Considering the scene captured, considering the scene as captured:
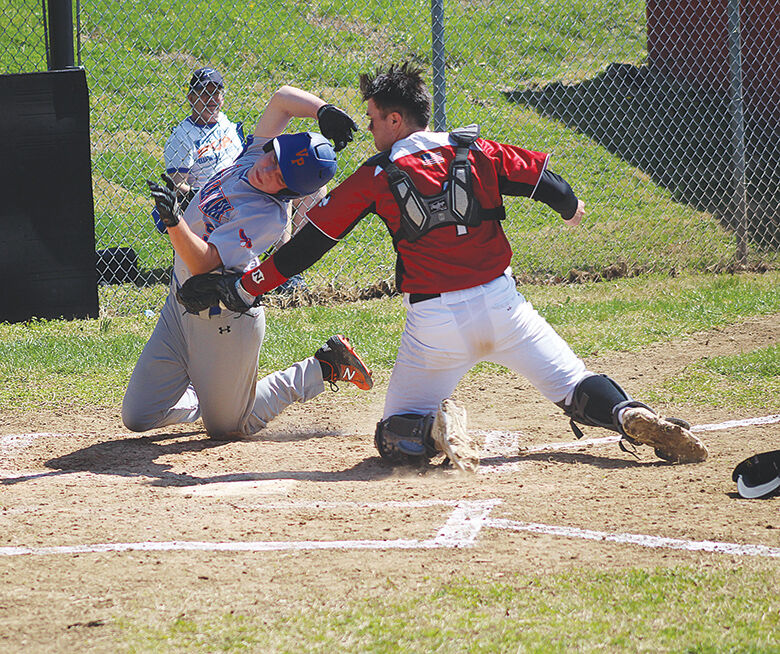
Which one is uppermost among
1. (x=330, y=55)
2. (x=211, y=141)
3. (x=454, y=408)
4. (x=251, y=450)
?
(x=330, y=55)

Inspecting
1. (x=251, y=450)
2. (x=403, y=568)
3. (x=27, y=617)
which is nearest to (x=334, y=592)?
(x=403, y=568)

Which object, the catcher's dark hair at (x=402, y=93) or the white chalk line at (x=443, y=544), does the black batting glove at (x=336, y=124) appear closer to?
the catcher's dark hair at (x=402, y=93)

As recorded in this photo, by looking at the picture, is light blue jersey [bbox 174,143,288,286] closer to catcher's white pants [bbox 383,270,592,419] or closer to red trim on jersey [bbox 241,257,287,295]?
red trim on jersey [bbox 241,257,287,295]

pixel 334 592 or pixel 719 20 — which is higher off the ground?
pixel 719 20

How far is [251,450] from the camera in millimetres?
5008

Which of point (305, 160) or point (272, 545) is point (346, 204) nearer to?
point (305, 160)

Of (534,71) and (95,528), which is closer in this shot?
(95,528)

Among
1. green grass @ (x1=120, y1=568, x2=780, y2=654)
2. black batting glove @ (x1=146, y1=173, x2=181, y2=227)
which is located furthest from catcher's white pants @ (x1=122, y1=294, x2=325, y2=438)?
green grass @ (x1=120, y1=568, x2=780, y2=654)

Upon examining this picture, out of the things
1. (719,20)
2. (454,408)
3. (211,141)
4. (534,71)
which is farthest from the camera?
(534,71)

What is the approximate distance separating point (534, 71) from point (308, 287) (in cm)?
Answer: 818

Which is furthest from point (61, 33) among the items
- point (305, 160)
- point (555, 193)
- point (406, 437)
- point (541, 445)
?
point (541, 445)

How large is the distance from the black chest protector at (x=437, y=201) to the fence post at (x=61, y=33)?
3.99 meters

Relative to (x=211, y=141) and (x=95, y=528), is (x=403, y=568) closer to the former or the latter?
(x=95, y=528)

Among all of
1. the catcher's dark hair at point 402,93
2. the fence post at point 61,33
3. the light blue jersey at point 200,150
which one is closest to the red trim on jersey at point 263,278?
the catcher's dark hair at point 402,93
